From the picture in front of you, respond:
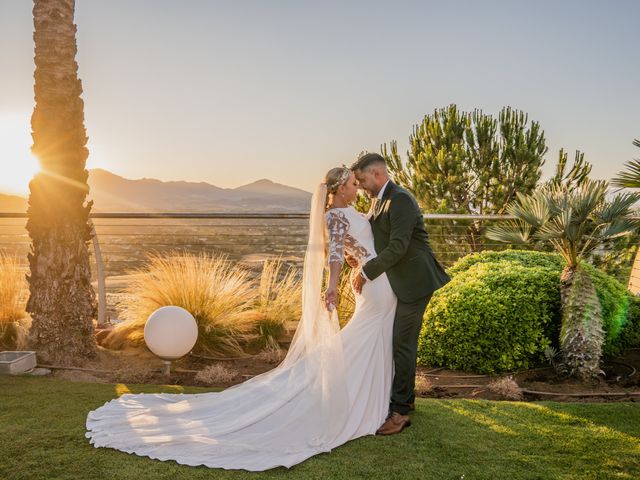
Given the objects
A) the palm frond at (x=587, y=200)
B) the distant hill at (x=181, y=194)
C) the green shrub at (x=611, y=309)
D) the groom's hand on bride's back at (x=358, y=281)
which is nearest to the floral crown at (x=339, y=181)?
the groom's hand on bride's back at (x=358, y=281)

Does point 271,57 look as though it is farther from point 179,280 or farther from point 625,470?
point 625,470

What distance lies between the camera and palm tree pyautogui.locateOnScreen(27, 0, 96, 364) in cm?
582

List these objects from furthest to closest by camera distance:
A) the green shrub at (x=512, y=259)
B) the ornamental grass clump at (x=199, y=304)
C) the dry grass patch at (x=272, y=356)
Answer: the green shrub at (x=512, y=259) → the ornamental grass clump at (x=199, y=304) → the dry grass patch at (x=272, y=356)

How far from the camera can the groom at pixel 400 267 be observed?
13.3 ft

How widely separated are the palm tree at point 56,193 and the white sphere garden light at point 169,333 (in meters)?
0.93

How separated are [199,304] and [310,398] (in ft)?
9.61

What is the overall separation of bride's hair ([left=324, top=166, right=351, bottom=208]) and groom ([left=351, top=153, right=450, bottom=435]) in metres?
0.13

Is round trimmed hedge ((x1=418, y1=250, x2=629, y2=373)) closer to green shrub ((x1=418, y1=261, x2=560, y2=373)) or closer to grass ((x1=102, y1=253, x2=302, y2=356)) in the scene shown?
green shrub ((x1=418, y1=261, x2=560, y2=373))

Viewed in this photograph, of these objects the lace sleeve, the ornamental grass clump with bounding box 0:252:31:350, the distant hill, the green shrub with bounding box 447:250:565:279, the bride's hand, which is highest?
the distant hill

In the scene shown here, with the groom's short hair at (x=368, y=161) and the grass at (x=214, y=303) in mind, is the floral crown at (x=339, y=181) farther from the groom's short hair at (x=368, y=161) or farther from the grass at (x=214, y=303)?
the grass at (x=214, y=303)

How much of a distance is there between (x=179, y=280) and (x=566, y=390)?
4087 millimetres

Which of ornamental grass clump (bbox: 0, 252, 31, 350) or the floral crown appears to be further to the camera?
ornamental grass clump (bbox: 0, 252, 31, 350)

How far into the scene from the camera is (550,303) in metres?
5.81

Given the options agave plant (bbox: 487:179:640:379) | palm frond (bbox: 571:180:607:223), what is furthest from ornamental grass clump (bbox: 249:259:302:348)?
palm frond (bbox: 571:180:607:223)
